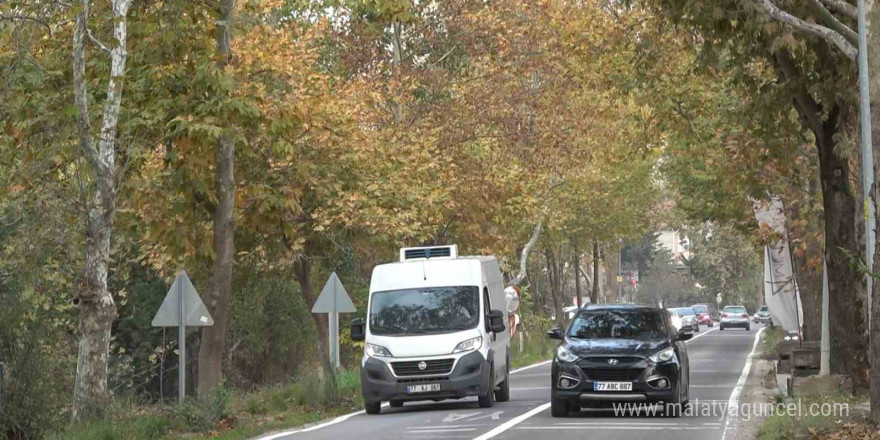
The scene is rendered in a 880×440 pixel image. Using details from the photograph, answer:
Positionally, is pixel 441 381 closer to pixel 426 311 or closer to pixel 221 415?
pixel 426 311

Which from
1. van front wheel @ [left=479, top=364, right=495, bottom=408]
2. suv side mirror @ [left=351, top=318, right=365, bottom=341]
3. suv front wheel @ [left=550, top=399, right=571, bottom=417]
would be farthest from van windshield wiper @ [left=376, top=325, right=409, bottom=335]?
suv front wheel @ [left=550, top=399, right=571, bottom=417]

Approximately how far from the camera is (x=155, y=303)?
47.3 m

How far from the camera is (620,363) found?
18984 millimetres

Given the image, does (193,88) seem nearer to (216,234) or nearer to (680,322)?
(216,234)

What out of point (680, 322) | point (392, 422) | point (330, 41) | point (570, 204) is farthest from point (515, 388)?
point (680, 322)

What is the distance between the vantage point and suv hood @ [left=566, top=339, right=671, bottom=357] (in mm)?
19125

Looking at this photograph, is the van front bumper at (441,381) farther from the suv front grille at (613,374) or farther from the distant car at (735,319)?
the distant car at (735,319)

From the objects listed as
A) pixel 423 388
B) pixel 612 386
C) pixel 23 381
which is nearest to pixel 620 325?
pixel 612 386

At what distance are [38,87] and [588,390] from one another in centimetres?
884

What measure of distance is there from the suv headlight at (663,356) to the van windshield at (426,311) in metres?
4.08

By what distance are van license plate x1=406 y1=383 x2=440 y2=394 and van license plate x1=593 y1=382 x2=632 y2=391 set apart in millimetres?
3570

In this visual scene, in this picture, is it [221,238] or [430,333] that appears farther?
[221,238]

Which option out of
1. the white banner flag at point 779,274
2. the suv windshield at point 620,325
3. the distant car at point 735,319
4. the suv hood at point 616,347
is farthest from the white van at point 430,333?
the distant car at point 735,319

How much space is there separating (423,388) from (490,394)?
4.06 feet
